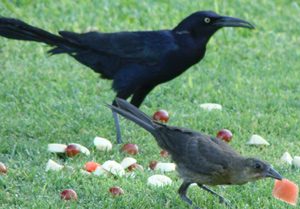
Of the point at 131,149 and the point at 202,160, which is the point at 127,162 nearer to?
the point at 131,149

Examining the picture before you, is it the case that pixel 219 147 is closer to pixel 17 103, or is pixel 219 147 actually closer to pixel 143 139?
pixel 143 139

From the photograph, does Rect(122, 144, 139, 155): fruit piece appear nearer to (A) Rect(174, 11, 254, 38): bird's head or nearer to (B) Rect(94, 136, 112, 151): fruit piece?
(B) Rect(94, 136, 112, 151): fruit piece

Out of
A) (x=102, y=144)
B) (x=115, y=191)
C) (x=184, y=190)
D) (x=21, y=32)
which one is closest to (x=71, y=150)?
(x=102, y=144)

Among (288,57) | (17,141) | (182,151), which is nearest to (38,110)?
(17,141)

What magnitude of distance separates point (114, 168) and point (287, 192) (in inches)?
52.6

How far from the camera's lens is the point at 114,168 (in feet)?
21.1

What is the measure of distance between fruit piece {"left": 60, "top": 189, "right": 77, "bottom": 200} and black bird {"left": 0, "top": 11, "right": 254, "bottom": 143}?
1.68m

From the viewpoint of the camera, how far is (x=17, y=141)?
23.6 feet

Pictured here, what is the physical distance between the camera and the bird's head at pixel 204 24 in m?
7.67

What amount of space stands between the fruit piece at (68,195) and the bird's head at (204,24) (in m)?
2.39

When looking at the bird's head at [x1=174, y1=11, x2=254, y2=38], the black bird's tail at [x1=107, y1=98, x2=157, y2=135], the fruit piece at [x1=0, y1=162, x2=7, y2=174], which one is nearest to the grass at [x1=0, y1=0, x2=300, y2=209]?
the fruit piece at [x1=0, y1=162, x2=7, y2=174]

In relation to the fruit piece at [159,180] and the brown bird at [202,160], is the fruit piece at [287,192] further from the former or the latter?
Result: the fruit piece at [159,180]

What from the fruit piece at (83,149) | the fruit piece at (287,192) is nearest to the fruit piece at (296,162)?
the fruit piece at (287,192)

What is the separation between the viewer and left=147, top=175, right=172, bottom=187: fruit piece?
6172mm
